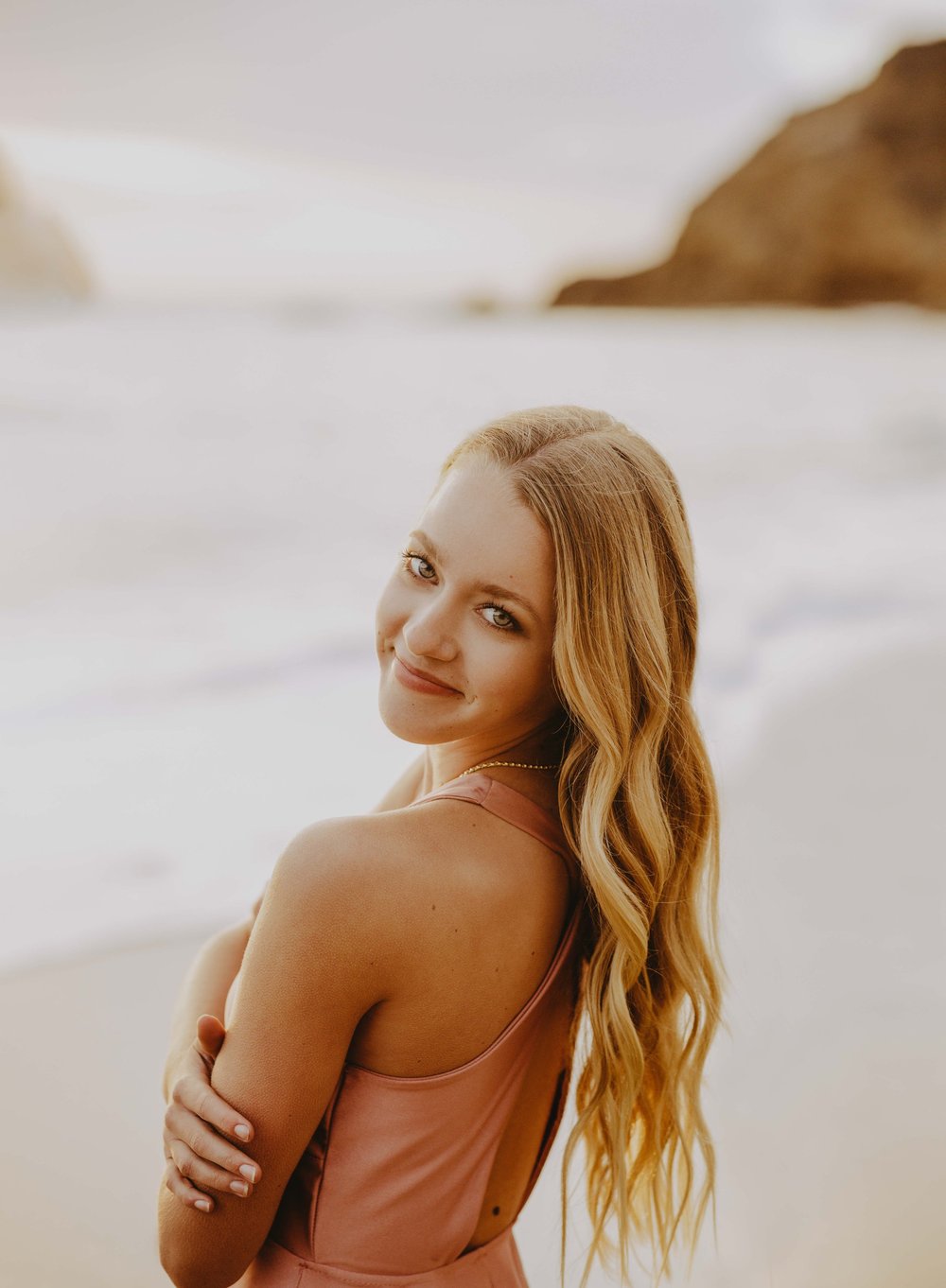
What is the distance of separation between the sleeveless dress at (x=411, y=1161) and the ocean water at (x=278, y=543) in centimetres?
270

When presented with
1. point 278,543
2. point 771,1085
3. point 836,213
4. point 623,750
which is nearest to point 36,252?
point 278,543

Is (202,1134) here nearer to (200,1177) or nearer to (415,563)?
(200,1177)

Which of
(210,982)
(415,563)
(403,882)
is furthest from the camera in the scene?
(210,982)

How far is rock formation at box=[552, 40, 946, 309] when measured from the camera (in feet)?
215

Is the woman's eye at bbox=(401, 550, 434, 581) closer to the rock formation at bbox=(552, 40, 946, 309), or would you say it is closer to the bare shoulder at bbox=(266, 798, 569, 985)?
the bare shoulder at bbox=(266, 798, 569, 985)

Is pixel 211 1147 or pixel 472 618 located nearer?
pixel 211 1147

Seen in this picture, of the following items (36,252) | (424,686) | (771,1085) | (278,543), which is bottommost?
(771,1085)

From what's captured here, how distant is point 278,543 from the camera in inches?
565

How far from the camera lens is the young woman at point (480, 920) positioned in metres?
1.33

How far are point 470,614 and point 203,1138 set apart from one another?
2.61 feet

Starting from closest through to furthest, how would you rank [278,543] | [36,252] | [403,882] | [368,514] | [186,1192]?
[403,882] < [186,1192] < [278,543] < [368,514] < [36,252]

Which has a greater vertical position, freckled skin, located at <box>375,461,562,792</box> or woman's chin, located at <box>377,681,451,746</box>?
freckled skin, located at <box>375,461,562,792</box>

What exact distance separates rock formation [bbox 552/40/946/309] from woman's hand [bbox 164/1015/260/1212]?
64.8 meters

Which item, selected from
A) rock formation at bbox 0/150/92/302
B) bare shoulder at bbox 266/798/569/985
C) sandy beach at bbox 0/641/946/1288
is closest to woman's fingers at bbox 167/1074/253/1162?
bare shoulder at bbox 266/798/569/985
